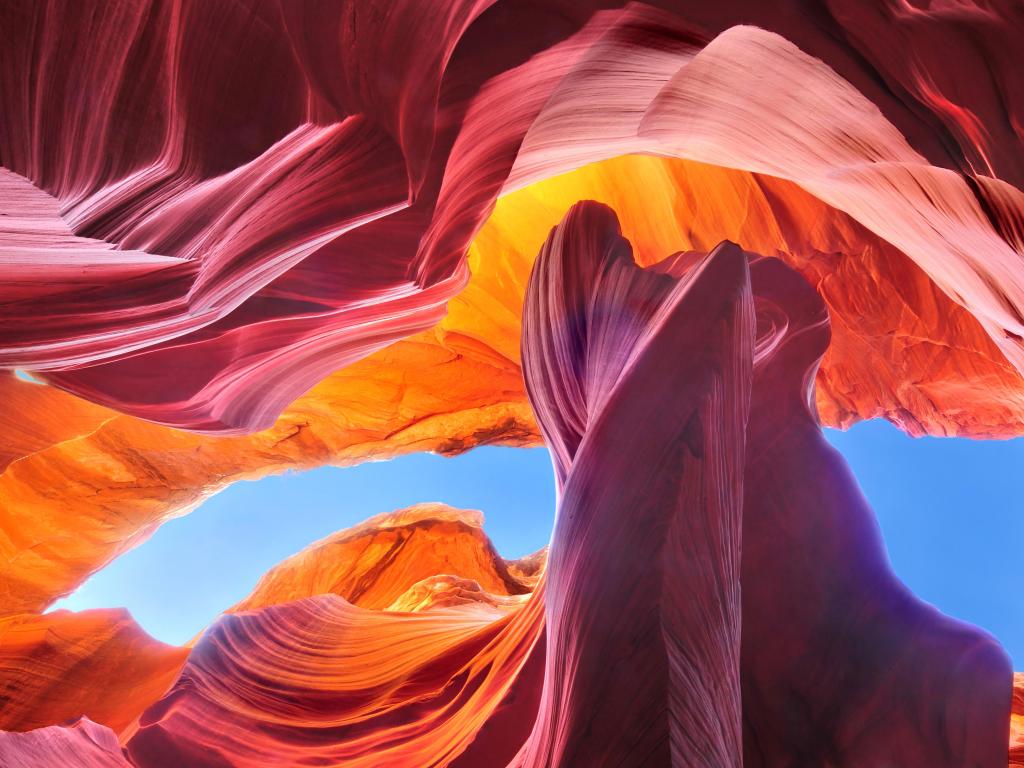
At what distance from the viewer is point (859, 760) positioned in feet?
9.88

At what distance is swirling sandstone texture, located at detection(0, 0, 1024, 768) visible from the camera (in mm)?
2080

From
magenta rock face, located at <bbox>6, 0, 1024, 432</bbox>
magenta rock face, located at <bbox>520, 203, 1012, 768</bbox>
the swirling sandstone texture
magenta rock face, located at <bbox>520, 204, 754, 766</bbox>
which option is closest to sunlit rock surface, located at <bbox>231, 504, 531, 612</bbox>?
the swirling sandstone texture

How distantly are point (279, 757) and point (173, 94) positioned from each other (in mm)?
3481

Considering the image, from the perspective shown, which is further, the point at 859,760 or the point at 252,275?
the point at 859,760

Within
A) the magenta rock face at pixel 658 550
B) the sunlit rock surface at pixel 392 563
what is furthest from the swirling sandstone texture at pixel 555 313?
the sunlit rock surface at pixel 392 563

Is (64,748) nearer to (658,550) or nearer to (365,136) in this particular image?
(658,550)

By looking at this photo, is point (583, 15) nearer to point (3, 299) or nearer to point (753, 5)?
point (753, 5)

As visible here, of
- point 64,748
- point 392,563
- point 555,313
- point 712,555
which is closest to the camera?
point 712,555

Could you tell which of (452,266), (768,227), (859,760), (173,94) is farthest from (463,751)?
(768,227)

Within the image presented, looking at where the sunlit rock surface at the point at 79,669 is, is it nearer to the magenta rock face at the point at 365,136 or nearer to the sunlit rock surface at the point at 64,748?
the sunlit rock surface at the point at 64,748

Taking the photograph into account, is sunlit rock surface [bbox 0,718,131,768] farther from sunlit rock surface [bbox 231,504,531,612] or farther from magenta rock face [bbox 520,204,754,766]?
sunlit rock surface [bbox 231,504,531,612]

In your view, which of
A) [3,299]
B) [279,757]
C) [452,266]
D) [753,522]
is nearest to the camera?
[3,299]

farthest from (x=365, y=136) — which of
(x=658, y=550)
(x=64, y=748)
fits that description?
(x=64, y=748)

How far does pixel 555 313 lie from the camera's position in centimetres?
399
